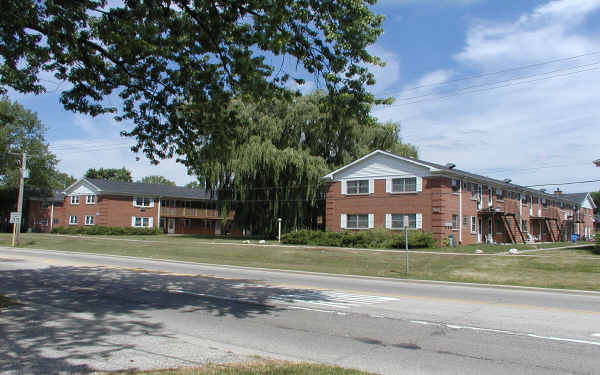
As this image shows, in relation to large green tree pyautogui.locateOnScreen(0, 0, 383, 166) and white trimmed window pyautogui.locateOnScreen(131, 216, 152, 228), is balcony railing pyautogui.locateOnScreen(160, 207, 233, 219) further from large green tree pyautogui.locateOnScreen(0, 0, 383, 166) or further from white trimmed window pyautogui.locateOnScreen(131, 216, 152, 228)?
large green tree pyautogui.locateOnScreen(0, 0, 383, 166)

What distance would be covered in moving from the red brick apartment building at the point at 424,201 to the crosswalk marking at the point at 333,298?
21.4m

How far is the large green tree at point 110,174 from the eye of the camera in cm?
10306

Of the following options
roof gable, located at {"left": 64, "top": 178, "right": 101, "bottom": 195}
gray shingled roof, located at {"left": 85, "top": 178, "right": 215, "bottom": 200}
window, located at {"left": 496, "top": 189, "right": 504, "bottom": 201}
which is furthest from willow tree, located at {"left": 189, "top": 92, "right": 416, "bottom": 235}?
roof gable, located at {"left": 64, "top": 178, "right": 101, "bottom": 195}

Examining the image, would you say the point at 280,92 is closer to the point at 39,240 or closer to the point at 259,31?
the point at 259,31

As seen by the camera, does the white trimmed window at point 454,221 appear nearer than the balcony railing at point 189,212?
Yes

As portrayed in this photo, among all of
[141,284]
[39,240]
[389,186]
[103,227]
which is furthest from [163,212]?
[141,284]

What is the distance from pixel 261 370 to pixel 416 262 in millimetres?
19578

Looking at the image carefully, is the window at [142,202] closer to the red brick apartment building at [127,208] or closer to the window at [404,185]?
the red brick apartment building at [127,208]

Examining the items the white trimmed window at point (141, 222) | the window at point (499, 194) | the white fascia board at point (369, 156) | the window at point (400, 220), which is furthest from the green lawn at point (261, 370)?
the white trimmed window at point (141, 222)

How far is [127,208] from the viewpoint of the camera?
58.4 meters

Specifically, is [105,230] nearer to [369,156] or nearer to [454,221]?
[369,156]

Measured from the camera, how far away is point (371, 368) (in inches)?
244

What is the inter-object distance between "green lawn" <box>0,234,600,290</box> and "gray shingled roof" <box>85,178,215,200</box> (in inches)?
945

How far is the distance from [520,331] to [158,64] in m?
9.93
